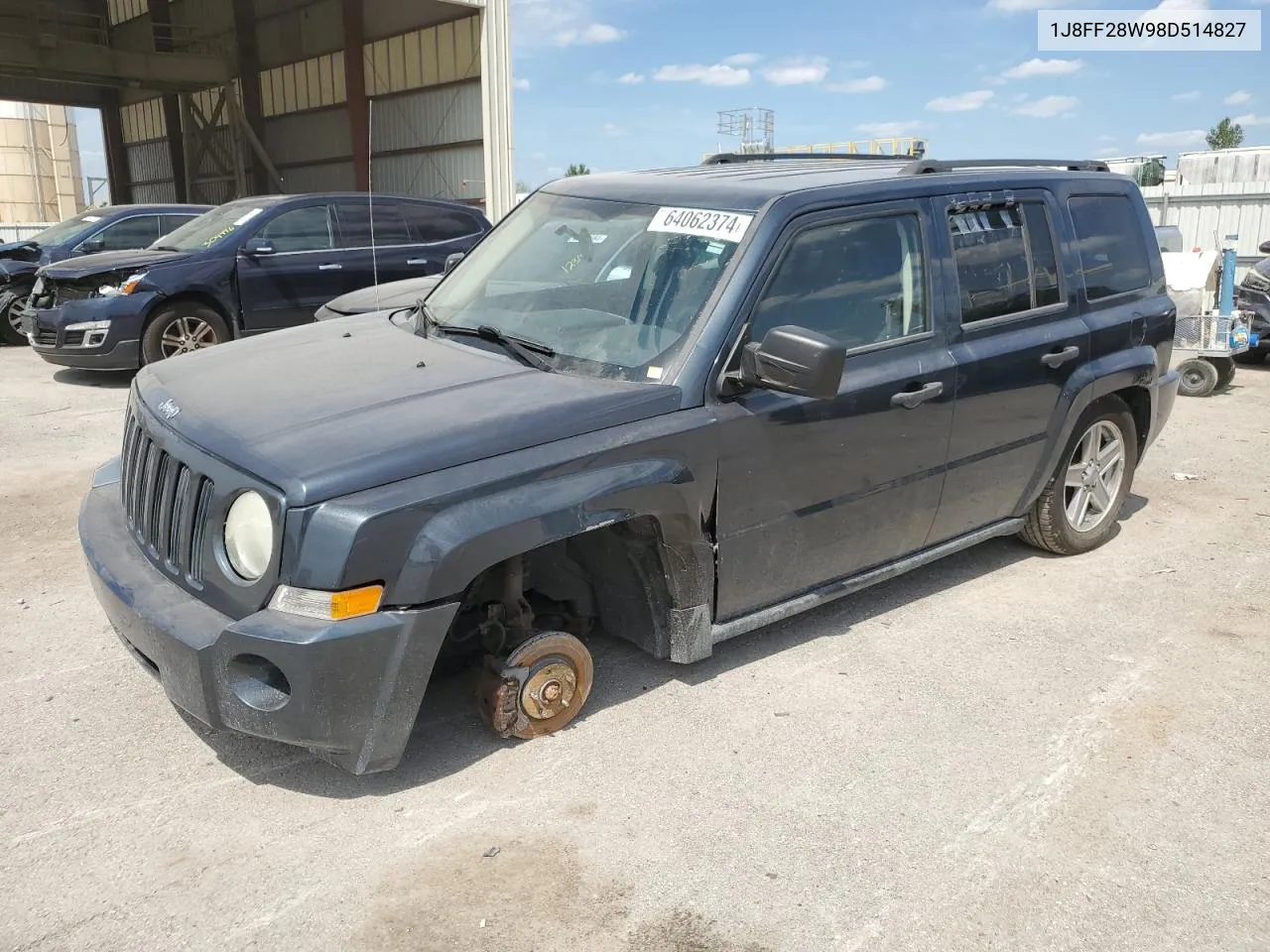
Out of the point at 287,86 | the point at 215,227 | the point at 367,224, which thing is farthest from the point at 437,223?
the point at 287,86

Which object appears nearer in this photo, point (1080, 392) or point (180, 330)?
point (1080, 392)

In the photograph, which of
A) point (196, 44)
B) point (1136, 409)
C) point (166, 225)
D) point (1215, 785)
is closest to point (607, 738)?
point (1215, 785)

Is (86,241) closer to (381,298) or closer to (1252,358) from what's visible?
(381,298)

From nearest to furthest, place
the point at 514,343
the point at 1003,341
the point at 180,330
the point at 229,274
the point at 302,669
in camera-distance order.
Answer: the point at 302,669 < the point at 514,343 < the point at 1003,341 < the point at 180,330 < the point at 229,274

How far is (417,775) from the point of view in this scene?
3.29 meters

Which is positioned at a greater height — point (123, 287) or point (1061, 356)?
point (1061, 356)

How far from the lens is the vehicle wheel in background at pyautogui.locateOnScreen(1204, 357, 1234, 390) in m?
9.83

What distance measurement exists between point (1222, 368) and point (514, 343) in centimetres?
872

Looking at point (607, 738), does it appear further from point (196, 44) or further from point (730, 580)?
point (196, 44)

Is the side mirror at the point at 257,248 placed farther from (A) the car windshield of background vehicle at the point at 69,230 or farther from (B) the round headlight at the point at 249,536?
(B) the round headlight at the point at 249,536

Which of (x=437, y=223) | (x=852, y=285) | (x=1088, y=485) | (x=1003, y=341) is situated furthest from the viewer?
(x=437, y=223)

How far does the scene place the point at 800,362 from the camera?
3189 mm

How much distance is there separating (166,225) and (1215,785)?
40.7 feet

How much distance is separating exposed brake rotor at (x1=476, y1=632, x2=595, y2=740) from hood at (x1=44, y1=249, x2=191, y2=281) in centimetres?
771
